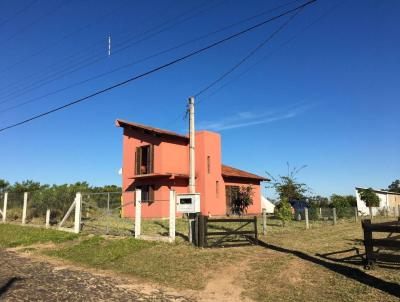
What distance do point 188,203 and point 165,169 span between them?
12.6 m

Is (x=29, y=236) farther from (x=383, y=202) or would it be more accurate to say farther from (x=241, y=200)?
(x=383, y=202)

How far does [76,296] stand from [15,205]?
19.6 meters

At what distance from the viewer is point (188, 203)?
14.2 m

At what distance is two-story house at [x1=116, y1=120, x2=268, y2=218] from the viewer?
2667 centimetres

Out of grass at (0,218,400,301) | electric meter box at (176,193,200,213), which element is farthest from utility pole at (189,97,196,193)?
grass at (0,218,400,301)

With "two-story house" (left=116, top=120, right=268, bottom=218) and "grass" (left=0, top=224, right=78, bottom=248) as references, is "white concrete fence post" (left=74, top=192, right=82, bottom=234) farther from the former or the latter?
"two-story house" (left=116, top=120, right=268, bottom=218)

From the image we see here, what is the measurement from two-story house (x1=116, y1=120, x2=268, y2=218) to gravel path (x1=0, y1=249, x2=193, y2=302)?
50.4 feet

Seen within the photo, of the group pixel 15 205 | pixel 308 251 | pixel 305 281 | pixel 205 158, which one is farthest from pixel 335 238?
pixel 15 205

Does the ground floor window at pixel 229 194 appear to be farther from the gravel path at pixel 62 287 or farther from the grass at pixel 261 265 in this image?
the gravel path at pixel 62 287

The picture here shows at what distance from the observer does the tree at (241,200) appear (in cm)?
3150

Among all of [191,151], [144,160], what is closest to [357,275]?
[191,151]

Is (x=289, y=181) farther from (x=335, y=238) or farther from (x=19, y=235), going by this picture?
(x=19, y=235)

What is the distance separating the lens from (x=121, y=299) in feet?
25.5

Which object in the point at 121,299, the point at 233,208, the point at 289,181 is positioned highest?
the point at 289,181
